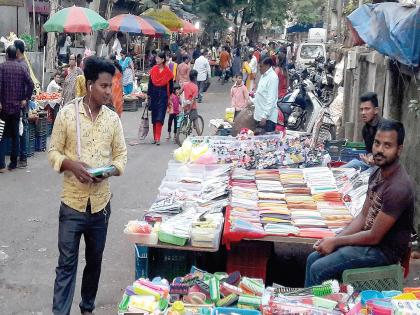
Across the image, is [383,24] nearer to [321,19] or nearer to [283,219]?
[283,219]

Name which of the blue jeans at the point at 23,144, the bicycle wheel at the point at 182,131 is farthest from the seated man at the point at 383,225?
the bicycle wheel at the point at 182,131

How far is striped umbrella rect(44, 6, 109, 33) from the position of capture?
1673 centimetres

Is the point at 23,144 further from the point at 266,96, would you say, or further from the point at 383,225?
the point at 383,225

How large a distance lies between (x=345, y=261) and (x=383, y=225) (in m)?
0.40

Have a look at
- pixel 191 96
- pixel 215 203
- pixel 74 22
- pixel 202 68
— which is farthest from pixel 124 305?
pixel 202 68

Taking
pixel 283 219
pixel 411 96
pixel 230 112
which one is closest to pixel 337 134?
pixel 230 112

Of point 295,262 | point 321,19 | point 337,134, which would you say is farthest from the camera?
point 321,19

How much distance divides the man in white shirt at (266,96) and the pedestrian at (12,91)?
12.0ft

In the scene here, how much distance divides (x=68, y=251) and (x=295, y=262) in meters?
2.92

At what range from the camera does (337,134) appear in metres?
14.6

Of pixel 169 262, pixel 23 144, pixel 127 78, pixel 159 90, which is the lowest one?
pixel 169 262

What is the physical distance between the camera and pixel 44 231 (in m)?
7.65

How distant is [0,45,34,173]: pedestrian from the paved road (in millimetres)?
788

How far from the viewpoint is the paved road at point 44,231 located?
19.1 ft
